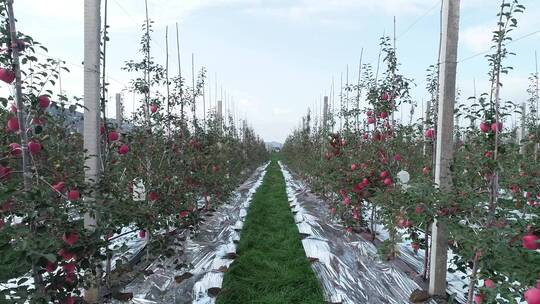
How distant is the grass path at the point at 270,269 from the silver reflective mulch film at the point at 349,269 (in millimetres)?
175

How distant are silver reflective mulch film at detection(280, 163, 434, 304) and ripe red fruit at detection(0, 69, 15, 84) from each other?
3.40 metres

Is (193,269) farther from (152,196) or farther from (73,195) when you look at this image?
(73,195)

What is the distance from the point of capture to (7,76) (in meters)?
1.97

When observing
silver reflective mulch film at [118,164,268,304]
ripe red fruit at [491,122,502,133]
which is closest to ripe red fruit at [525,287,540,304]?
ripe red fruit at [491,122,502,133]

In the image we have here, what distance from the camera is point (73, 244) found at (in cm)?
210

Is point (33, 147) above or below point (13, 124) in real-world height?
below

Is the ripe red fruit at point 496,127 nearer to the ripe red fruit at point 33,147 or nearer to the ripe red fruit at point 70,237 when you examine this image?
the ripe red fruit at point 70,237

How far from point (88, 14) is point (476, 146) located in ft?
11.5

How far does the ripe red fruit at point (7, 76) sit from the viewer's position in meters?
1.95

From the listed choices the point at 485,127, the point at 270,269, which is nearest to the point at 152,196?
the point at 270,269

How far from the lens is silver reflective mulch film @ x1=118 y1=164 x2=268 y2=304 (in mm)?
3992

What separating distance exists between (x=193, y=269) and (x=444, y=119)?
349 cm

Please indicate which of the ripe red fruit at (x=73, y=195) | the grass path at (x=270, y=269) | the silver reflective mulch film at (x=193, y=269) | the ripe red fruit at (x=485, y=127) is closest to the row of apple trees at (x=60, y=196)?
the ripe red fruit at (x=73, y=195)

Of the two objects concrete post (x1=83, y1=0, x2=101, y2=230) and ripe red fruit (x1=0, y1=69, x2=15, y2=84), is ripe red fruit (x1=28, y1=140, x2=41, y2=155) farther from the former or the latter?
concrete post (x1=83, y1=0, x2=101, y2=230)
